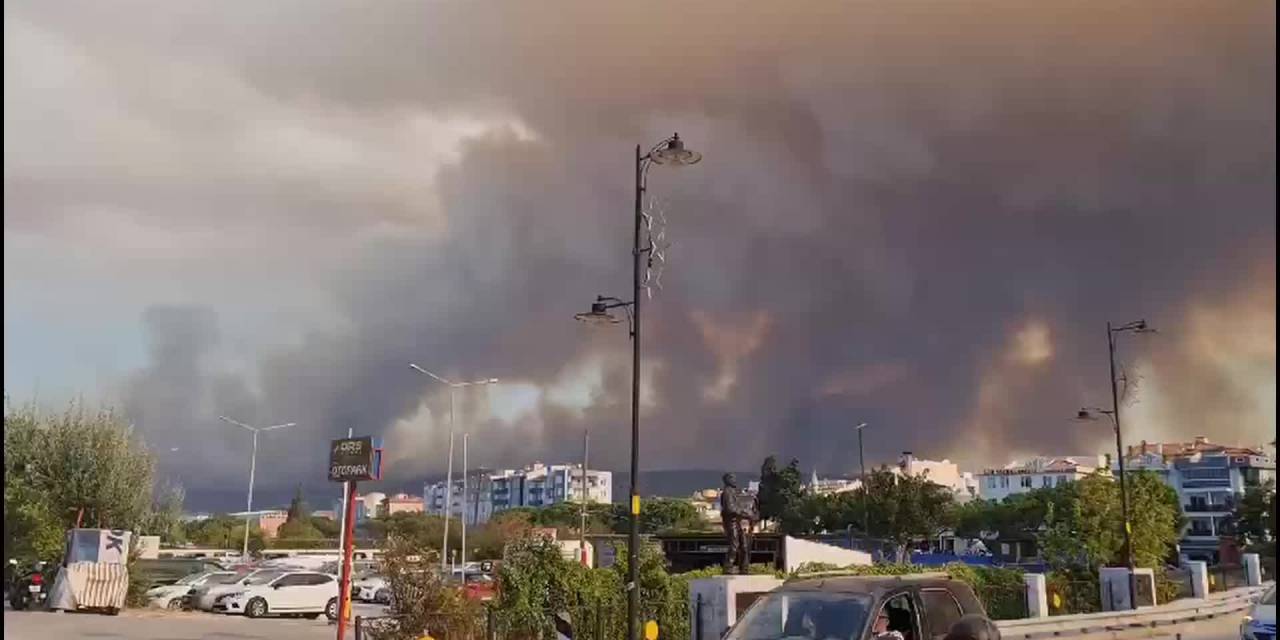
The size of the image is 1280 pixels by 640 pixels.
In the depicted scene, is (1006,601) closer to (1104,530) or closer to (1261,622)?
(1104,530)

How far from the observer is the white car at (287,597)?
98.8 feet

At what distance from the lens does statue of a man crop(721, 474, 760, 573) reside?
19.5 m

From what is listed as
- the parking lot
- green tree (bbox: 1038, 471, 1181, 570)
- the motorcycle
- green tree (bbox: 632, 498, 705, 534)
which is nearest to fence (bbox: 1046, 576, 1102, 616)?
green tree (bbox: 1038, 471, 1181, 570)

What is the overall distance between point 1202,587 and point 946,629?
36502 mm

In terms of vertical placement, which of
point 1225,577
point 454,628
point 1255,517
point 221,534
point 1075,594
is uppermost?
point 1255,517

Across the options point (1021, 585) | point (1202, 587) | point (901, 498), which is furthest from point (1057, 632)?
point (901, 498)

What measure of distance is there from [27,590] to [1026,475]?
151 metres

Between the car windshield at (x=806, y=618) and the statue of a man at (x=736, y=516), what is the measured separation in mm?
9847

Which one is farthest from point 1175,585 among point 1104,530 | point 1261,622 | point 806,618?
point 806,618

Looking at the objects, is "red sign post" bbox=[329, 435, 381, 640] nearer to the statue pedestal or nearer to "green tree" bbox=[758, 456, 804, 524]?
the statue pedestal

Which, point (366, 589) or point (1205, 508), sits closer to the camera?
point (366, 589)

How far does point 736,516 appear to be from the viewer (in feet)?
63.8

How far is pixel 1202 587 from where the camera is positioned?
39781mm

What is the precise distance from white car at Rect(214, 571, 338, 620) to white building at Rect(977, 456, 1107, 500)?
13771cm
